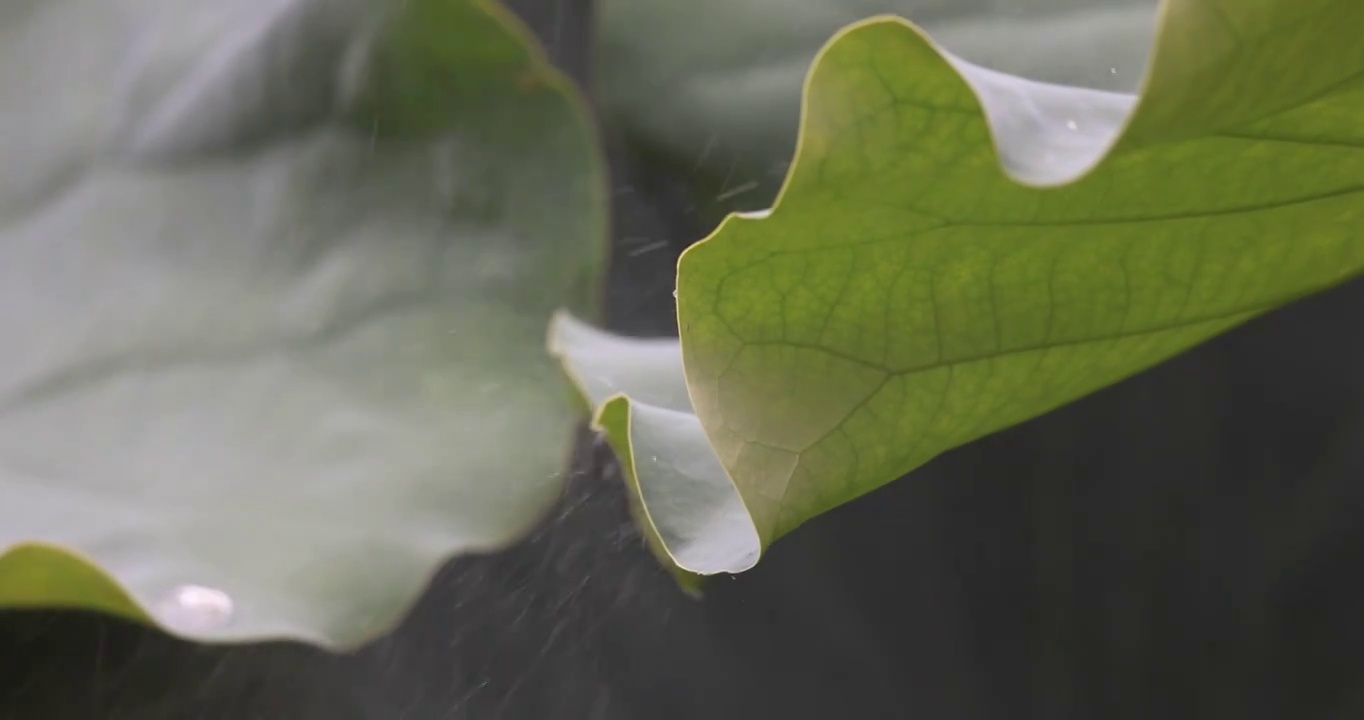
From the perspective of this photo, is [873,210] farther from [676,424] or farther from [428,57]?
[428,57]

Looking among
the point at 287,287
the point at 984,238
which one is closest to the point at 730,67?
the point at 287,287

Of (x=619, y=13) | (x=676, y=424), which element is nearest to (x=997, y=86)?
(x=676, y=424)

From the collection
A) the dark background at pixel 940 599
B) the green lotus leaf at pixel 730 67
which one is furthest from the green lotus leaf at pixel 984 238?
the green lotus leaf at pixel 730 67

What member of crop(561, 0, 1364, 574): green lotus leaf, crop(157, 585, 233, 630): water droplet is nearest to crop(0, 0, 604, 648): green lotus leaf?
crop(157, 585, 233, 630): water droplet

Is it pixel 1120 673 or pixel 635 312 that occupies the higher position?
pixel 635 312

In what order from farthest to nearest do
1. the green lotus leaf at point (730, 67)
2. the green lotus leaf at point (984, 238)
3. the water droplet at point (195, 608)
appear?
the green lotus leaf at point (730, 67)
the water droplet at point (195, 608)
the green lotus leaf at point (984, 238)

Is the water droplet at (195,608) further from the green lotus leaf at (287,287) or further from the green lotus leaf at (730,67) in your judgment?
the green lotus leaf at (730,67)
